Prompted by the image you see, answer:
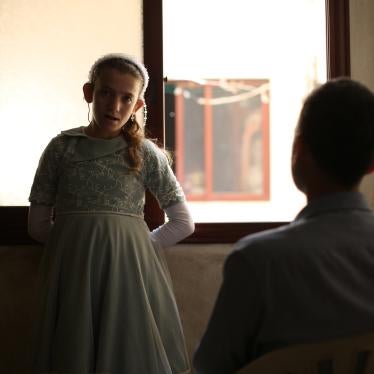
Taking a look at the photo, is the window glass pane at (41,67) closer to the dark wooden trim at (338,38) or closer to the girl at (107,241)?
the girl at (107,241)

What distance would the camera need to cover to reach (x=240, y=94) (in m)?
7.18

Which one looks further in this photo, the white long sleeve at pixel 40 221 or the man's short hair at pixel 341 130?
the white long sleeve at pixel 40 221

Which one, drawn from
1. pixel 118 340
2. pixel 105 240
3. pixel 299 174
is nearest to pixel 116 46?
pixel 105 240

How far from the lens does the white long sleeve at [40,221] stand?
188 cm

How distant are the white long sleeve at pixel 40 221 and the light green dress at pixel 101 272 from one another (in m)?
0.03

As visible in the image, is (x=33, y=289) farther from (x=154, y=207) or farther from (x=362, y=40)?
(x=362, y=40)

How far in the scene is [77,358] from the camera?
1.69m

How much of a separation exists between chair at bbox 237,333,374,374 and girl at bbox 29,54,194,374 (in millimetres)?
1020

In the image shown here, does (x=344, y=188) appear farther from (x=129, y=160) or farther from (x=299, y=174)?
(x=129, y=160)

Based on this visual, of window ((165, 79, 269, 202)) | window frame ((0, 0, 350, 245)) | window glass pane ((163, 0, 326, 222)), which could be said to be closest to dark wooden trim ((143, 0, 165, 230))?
window frame ((0, 0, 350, 245))

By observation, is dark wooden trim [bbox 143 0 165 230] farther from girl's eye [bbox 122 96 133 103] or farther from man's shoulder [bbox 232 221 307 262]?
man's shoulder [bbox 232 221 307 262]

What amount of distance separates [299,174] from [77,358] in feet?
3.46

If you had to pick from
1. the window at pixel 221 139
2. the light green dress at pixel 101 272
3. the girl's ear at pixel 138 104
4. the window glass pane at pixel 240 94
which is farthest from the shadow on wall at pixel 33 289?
the window at pixel 221 139

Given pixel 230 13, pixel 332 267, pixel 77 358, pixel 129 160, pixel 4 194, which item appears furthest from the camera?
pixel 230 13
